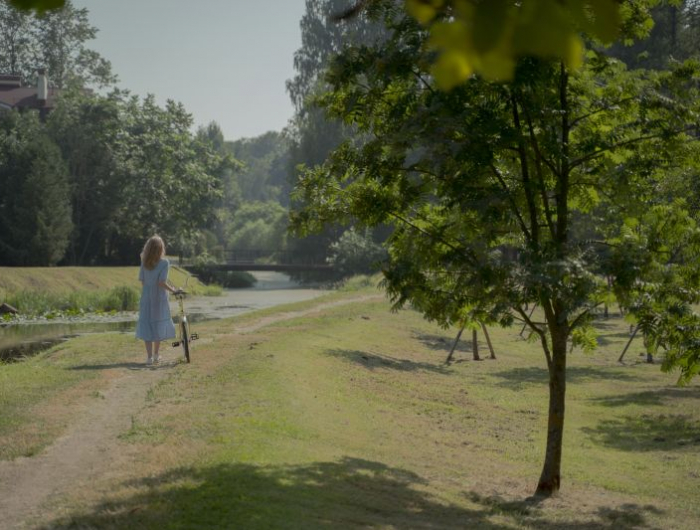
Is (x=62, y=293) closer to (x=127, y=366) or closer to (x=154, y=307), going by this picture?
(x=127, y=366)

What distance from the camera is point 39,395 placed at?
1420cm

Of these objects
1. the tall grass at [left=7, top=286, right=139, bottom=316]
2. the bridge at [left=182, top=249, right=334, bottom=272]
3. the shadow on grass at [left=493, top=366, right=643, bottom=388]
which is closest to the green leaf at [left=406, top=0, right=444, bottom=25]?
the shadow on grass at [left=493, top=366, right=643, bottom=388]

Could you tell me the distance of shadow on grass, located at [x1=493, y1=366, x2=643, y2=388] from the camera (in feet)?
83.5

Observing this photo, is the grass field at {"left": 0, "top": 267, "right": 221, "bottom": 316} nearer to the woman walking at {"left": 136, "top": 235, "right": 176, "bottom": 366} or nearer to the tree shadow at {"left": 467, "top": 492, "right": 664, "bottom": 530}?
the woman walking at {"left": 136, "top": 235, "right": 176, "bottom": 366}

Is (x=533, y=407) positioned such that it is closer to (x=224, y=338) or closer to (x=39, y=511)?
(x=224, y=338)

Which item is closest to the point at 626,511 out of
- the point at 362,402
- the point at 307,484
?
the point at 307,484

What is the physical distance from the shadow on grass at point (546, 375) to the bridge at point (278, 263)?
4459cm

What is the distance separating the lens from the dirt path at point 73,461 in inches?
345

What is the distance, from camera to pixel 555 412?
40.5ft

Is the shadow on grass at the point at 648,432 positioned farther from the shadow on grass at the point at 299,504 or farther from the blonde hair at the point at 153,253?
the blonde hair at the point at 153,253

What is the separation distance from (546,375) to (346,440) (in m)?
14.3

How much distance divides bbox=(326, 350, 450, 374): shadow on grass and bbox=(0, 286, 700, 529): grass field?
0.10 metres

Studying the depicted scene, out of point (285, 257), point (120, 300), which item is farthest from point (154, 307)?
point (285, 257)

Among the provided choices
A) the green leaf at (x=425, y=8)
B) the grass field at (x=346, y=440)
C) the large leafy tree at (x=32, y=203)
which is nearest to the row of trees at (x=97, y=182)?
the large leafy tree at (x=32, y=203)
